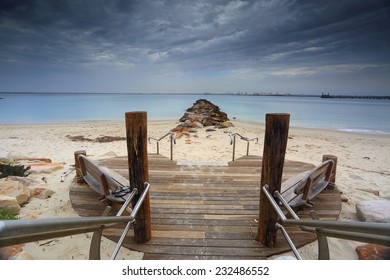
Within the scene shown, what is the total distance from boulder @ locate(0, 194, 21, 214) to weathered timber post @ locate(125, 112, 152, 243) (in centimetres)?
232

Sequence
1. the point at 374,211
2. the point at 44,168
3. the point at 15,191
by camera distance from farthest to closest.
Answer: the point at 44,168 → the point at 15,191 → the point at 374,211

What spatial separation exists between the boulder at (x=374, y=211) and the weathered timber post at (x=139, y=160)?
350cm

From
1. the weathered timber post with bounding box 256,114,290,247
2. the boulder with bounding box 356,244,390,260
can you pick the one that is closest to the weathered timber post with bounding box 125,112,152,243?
the weathered timber post with bounding box 256,114,290,247

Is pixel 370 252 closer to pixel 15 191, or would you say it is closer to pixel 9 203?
pixel 9 203

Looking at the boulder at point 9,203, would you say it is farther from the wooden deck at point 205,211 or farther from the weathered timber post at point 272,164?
the weathered timber post at point 272,164

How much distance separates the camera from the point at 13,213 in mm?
3512

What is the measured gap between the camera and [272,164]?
9.09ft

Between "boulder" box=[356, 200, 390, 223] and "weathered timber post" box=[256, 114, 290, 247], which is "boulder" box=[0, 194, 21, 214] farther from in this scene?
"boulder" box=[356, 200, 390, 223]

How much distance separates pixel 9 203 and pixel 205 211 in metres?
3.34

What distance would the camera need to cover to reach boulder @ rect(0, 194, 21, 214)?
3596 mm

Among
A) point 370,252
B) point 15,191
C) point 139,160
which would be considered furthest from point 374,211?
point 15,191

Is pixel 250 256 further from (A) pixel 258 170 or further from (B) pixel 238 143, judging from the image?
(B) pixel 238 143

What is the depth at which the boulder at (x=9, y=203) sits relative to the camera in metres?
3.60
